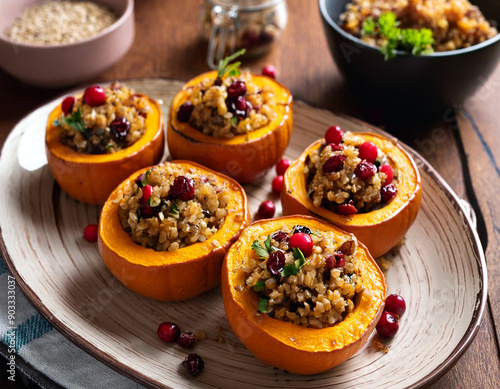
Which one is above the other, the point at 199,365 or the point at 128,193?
the point at 128,193

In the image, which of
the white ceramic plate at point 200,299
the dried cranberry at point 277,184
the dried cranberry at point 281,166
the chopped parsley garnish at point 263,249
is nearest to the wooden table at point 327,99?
the white ceramic plate at point 200,299

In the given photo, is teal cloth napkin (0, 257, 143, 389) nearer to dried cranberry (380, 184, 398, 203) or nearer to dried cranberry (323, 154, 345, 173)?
dried cranberry (323, 154, 345, 173)

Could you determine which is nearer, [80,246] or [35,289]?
[35,289]

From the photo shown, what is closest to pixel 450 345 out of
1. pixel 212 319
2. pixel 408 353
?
pixel 408 353

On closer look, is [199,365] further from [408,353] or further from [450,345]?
[450,345]

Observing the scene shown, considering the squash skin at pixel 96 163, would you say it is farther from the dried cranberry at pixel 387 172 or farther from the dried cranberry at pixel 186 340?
the dried cranberry at pixel 387 172

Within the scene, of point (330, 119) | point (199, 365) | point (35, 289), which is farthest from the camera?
point (330, 119)

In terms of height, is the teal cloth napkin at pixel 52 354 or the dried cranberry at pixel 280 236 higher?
the dried cranberry at pixel 280 236
